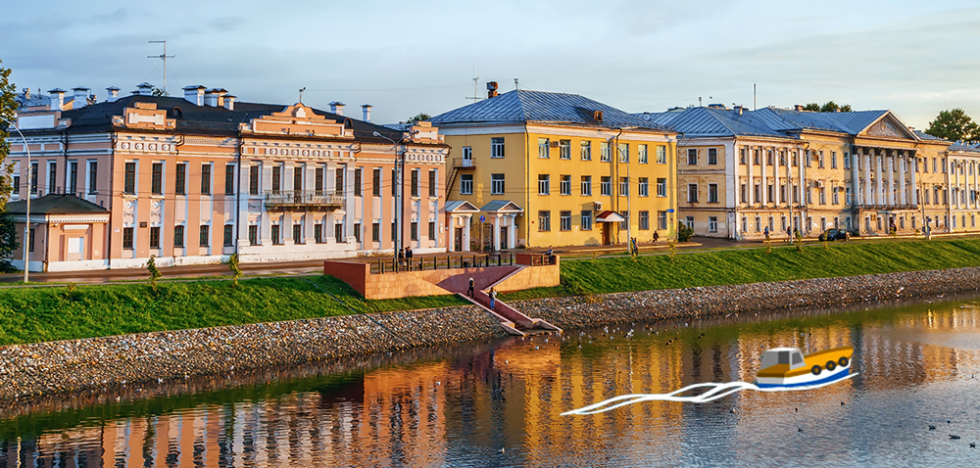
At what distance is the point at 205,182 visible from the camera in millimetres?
63688

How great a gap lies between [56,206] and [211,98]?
53.4 feet

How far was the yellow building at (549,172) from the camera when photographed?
8175 centimetres

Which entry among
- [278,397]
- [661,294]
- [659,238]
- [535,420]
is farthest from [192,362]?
[659,238]

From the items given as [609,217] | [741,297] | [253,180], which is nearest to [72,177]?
[253,180]

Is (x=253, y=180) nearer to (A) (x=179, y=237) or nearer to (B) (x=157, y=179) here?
(A) (x=179, y=237)

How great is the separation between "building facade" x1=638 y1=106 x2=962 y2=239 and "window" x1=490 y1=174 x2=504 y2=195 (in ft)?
91.5

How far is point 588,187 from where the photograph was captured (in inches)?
3447

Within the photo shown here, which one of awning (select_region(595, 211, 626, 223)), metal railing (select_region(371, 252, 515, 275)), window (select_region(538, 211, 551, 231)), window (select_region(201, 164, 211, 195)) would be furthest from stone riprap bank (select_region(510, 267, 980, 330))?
window (select_region(201, 164, 211, 195))

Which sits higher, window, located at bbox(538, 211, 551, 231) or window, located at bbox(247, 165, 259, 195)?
window, located at bbox(247, 165, 259, 195)

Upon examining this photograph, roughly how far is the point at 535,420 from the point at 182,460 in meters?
13.0

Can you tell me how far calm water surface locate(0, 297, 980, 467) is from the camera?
1211 inches

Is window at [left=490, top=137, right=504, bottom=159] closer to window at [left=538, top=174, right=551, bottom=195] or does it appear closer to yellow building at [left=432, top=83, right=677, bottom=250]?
yellow building at [left=432, top=83, right=677, bottom=250]

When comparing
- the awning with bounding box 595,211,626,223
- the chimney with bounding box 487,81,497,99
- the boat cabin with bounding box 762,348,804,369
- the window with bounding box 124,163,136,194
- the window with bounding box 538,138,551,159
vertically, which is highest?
the chimney with bounding box 487,81,497,99

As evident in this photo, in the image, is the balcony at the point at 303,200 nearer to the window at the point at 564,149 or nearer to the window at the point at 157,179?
the window at the point at 157,179
